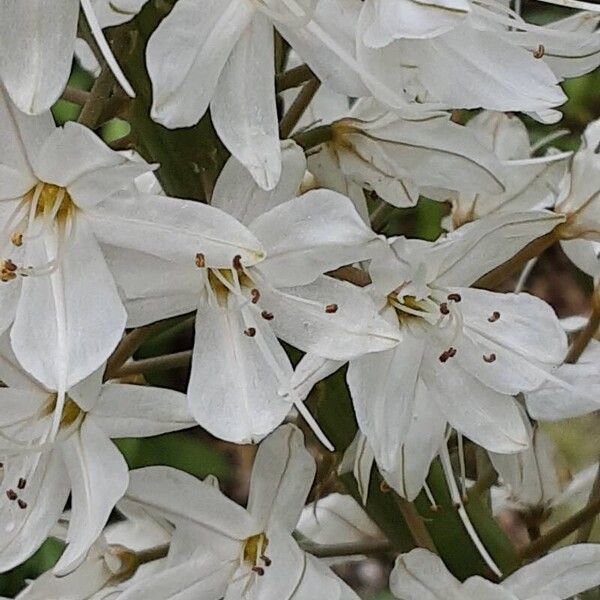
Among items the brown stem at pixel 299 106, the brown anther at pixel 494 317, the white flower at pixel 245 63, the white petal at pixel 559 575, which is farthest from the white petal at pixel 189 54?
the white petal at pixel 559 575

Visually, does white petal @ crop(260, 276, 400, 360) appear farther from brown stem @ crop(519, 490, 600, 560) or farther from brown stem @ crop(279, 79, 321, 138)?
brown stem @ crop(519, 490, 600, 560)

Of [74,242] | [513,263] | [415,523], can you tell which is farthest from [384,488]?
[74,242]

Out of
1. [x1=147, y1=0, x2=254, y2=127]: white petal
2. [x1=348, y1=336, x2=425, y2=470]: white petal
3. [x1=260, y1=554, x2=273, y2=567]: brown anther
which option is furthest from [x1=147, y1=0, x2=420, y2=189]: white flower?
[x1=260, y1=554, x2=273, y2=567]: brown anther

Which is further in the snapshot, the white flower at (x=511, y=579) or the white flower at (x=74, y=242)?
the white flower at (x=511, y=579)

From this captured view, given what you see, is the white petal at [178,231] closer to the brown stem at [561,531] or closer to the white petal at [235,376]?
the white petal at [235,376]

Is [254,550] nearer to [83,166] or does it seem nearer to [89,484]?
[89,484]

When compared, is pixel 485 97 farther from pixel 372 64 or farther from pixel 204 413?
pixel 204 413
